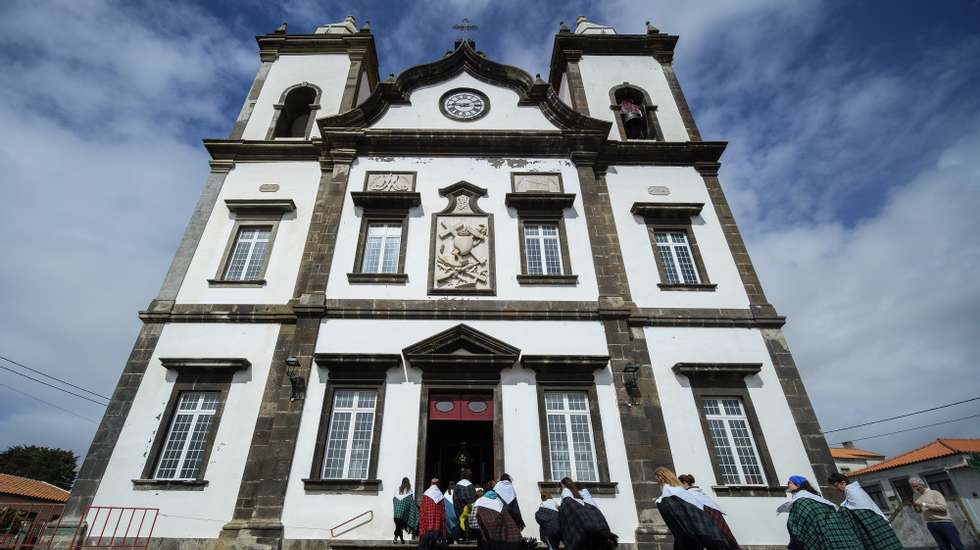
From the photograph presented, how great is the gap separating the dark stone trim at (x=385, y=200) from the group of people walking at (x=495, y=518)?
7578mm

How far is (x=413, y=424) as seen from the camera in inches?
428

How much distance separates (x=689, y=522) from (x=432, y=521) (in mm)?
4406

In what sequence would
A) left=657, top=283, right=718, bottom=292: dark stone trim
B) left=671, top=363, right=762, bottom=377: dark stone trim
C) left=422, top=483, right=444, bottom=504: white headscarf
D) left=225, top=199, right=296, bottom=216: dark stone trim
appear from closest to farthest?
left=422, top=483, right=444, bottom=504: white headscarf, left=671, top=363, right=762, bottom=377: dark stone trim, left=657, top=283, right=718, bottom=292: dark stone trim, left=225, top=199, right=296, bottom=216: dark stone trim

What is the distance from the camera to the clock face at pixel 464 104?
16.7 meters

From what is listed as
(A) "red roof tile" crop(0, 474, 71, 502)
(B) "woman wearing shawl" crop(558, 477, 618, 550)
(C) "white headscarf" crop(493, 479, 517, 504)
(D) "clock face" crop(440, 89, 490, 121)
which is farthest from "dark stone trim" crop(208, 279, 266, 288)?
(A) "red roof tile" crop(0, 474, 71, 502)

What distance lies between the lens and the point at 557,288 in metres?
12.8

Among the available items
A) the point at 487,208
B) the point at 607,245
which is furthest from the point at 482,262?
the point at 607,245

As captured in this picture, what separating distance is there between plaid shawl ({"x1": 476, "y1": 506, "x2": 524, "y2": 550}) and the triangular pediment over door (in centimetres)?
385

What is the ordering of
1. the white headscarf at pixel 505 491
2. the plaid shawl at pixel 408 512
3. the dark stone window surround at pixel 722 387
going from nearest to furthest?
the white headscarf at pixel 505 491, the plaid shawl at pixel 408 512, the dark stone window surround at pixel 722 387

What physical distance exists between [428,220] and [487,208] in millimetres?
1759

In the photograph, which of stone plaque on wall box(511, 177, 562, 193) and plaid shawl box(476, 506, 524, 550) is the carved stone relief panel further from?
plaid shawl box(476, 506, 524, 550)

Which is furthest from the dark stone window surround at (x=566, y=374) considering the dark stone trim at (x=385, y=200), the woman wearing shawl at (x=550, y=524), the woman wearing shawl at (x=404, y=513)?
the dark stone trim at (x=385, y=200)

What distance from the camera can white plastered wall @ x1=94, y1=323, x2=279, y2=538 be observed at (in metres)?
10.2

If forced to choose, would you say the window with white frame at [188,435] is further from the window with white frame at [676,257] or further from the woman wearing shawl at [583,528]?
the window with white frame at [676,257]
